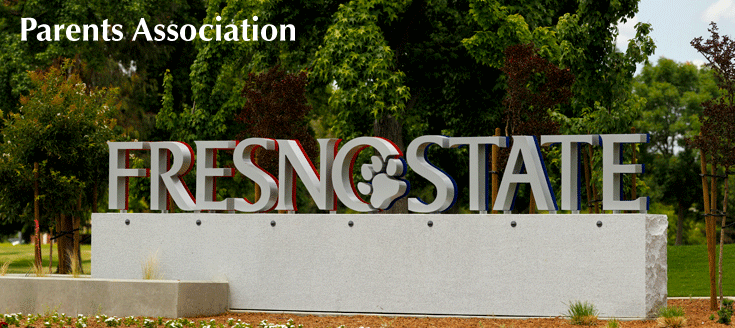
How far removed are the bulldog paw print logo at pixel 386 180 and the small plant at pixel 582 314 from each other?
292 centimetres

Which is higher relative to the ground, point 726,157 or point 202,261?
point 726,157

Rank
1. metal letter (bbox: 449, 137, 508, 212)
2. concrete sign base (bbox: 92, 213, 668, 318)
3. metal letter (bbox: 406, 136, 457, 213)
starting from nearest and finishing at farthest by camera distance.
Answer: concrete sign base (bbox: 92, 213, 668, 318) < metal letter (bbox: 449, 137, 508, 212) < metal letter (bbox: 406, 136, 457, 213)

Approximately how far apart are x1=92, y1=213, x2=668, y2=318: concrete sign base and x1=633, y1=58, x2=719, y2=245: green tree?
31.3m

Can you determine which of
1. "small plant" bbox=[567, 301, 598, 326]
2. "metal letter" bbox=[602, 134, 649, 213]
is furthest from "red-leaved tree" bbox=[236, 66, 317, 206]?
"small plant" bbox=[567, 301, 598, 326]

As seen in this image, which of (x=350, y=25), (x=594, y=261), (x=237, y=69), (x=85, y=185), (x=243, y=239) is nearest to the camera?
(x=594, y=261)

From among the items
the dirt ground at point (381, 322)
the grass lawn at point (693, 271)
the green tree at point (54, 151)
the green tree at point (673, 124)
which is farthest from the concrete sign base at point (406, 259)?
the green tree at point (673, 124)

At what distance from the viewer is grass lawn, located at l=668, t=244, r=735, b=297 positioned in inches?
684

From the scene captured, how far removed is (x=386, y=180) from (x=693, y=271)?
1156 centimetres

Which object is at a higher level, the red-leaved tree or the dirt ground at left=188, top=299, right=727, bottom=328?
the red-leaved tree

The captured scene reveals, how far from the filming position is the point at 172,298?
37.9ft

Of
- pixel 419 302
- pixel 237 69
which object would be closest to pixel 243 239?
pixel 419 302

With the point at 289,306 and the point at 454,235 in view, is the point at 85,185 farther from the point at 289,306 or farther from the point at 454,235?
the point at 454,235

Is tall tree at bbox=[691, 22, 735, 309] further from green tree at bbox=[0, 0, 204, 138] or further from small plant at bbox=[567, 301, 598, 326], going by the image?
green tree at bbox=[0, 0, 204, 138]

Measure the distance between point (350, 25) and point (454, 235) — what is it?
30.4ft
